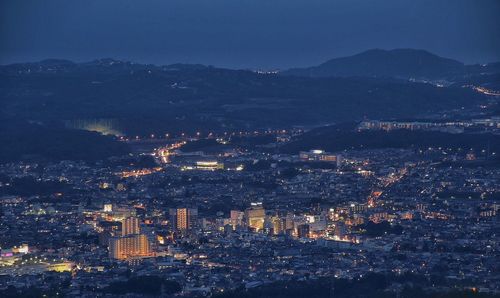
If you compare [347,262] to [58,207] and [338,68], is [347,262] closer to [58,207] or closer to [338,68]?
[58,207]

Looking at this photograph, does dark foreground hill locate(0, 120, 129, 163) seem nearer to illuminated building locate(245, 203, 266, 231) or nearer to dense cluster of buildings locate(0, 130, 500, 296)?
dense cluster of buildings locate(0, 130, 500, 296)

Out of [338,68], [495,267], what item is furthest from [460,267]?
[338,68]

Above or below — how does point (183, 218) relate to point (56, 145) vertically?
below

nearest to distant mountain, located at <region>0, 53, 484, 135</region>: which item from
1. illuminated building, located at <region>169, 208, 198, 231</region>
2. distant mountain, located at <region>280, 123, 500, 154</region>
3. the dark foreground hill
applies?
the dark foreground hill

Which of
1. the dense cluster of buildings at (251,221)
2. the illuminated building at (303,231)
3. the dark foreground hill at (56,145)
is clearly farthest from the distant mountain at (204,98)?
the illuminated building at (303,231)

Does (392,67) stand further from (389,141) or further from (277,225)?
(277,225)

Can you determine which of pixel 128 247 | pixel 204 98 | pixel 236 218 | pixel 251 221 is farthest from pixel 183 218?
pixel 204 98

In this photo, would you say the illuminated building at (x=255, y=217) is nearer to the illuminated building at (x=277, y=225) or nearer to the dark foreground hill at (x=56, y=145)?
the illuminated building at (x=277, y=225)
